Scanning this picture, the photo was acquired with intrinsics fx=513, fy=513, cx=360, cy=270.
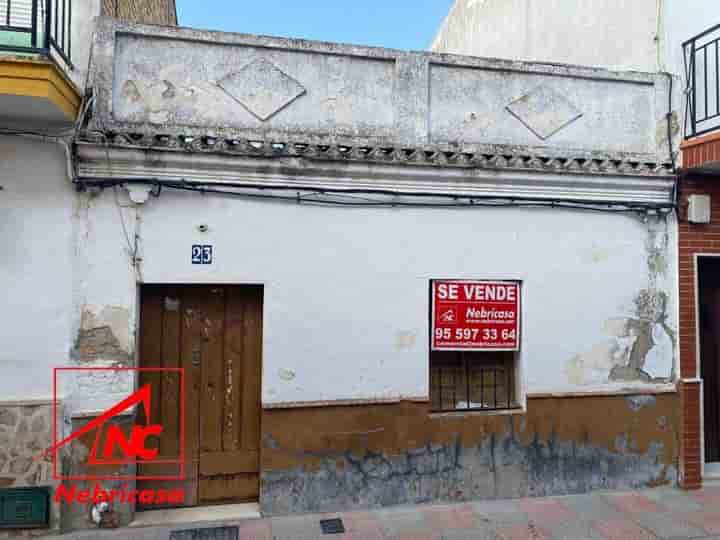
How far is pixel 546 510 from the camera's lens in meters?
4.68

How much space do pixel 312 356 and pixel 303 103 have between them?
2.31 metres

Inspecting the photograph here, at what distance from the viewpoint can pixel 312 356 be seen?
4566 mm

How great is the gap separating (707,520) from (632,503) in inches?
23.2

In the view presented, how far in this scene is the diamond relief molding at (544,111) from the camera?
16.9 feet

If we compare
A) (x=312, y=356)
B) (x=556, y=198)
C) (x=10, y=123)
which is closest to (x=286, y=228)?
(x=312, y=356)

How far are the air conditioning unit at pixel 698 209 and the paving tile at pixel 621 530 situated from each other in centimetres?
303

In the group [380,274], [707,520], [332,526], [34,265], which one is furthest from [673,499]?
[34,265]

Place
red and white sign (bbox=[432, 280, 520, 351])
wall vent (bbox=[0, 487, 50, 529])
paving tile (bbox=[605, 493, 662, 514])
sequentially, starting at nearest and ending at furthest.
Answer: wall vent (bbox=[0, 487, 50, 529]) → paving tile (bbox=[605, 493, 662, 514]) → red and white sign (bbox=[432, 280, 520, 351])

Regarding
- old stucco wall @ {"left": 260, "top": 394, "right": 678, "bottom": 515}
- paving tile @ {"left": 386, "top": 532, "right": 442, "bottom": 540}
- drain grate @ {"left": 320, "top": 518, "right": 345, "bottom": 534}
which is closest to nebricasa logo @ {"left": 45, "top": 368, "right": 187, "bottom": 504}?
old stucco wall @ {"left": 260, "top": 394, "right": 678, "bottom": 515}

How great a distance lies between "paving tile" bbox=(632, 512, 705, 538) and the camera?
4275mm

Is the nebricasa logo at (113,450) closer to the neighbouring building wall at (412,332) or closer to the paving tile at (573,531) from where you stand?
the neighbouring building wall at (412,332)

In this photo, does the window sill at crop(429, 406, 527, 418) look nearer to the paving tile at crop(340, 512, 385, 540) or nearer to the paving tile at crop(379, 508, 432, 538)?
the paving tile at crop(379, 508, 432, 538)

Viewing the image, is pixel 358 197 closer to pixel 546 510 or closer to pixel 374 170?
pixel 374 170

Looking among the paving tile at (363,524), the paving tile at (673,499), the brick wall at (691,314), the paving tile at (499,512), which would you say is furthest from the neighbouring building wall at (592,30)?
the paving tile at (363,524)
